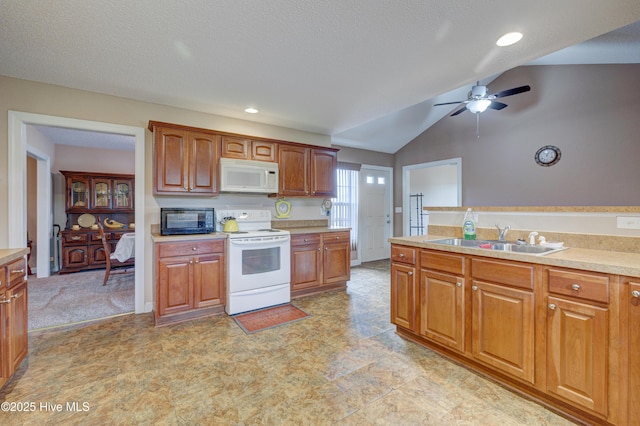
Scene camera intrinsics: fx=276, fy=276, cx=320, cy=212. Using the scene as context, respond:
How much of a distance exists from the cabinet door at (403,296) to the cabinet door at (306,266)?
56.8 inches

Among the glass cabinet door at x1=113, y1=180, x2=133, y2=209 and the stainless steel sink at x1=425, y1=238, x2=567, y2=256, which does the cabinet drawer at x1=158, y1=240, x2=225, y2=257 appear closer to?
the stainless steel sink at x1=425, y1=238, x2=567, y2=256

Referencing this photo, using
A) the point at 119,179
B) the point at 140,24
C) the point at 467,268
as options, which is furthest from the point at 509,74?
the point at 119,179

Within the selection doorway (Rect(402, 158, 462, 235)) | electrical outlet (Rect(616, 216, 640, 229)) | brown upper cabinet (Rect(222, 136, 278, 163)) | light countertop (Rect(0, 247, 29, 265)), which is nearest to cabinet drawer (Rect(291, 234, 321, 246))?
brown upper cabinet (Rect(222, 136, 278, 163))

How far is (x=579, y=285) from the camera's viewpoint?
5.00 feet

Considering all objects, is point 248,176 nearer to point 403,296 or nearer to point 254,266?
point 254,266

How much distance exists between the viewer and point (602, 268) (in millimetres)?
1432

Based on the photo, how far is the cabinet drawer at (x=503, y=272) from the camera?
1.72 meters

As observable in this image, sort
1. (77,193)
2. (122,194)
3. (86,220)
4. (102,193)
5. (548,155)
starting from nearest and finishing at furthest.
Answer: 1. (548,155)
2. (77,193)
3. (86,220)
4. (102,193)
5. (122,194)

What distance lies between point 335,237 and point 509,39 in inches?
112

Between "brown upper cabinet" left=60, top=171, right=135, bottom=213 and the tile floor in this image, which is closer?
the tile floor

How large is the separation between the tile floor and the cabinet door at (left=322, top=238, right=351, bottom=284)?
44.1 inches

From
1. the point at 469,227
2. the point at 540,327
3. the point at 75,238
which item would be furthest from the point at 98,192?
the point at 540,327

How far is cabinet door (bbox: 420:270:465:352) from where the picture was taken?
6.85ft

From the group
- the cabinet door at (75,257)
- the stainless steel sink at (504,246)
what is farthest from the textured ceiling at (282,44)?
the cabinet door at (75,257)
